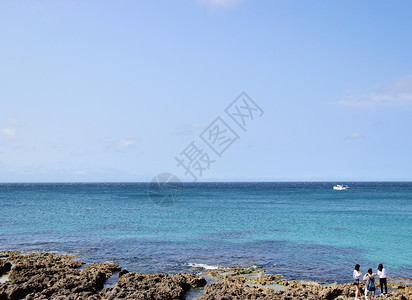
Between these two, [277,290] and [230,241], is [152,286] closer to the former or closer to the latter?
[277,290]

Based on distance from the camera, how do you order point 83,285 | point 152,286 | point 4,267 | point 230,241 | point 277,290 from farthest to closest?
point 230,241 → point 4,267 → point 277,290 → point 152,286 → point 83,285

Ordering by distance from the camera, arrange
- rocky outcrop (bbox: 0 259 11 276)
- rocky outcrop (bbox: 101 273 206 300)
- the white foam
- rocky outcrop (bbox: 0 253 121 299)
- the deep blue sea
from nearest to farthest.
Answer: rocky outcrop (bbox: 101 273 206 300) → rocky outcrop (bbox: 0 253 121 299) → rocky outcrop (bbox: 0 259 11 276) → the white foam → the deep blue sea

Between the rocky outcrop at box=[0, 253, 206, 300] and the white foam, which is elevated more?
the rocky outcrop at box=[0, 253, 206, 300]

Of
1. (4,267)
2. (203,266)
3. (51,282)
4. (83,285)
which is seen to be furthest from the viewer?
(203,266)

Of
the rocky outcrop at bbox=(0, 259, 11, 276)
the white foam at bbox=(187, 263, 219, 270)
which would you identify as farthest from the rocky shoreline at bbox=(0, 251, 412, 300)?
the white foam at bbox=(187, 263, 219, 270)

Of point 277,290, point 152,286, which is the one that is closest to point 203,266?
point 152,286

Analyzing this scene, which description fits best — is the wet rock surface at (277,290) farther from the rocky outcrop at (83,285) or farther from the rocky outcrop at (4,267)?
the rocky outcrop at (4,267)

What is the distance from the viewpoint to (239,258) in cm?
3325

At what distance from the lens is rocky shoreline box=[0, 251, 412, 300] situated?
20688 millimetres

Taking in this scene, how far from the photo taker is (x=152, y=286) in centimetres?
2277

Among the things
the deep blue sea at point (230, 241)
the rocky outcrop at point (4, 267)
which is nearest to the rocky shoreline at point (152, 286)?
the rocky outcrop at point (4, 267)

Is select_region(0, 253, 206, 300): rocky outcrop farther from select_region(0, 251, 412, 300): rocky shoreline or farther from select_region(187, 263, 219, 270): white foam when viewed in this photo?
select_region(187, 263, 219, 270): white foam

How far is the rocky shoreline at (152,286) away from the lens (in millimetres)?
20688

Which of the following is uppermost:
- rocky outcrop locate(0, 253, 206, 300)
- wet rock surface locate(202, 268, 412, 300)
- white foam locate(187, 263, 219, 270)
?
rocky outcrop locate(0, 253, 206, 300)
